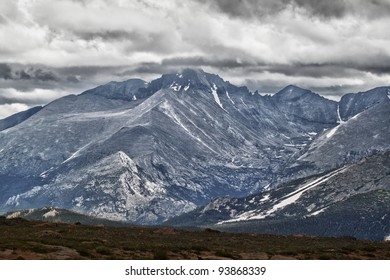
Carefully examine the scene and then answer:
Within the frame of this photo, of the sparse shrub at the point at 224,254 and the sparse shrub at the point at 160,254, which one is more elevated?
Result: the sparse shrub at the point at 160,254

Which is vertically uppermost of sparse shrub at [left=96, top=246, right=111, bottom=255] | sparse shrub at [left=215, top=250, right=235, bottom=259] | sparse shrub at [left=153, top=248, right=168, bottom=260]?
sparse shrub at [left=96, top=246, right=111, bottom=255]

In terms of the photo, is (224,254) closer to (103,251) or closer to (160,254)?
(160,254)

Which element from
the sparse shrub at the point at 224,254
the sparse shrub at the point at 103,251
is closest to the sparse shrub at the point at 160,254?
the sparse shrub at the point at 103,251

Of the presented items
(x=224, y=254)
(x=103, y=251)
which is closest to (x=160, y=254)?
(x=103, y=251)


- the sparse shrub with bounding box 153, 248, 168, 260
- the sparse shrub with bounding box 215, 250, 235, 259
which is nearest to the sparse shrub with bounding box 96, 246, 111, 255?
the sparse shrub with bounding box 153, 248, 168, 260

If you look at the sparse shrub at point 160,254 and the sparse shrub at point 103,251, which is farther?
the sparse shrub at point 103,251

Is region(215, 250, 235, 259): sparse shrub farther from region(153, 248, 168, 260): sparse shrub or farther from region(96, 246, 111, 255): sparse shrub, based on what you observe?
A: region(96, 246, 111, 255): sparse shrub

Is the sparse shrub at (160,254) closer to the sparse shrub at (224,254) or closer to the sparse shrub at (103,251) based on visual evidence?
the sparse shrub at (103,251)

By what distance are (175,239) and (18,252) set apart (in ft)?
229

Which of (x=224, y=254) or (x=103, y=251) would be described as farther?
(x=224, y=254)

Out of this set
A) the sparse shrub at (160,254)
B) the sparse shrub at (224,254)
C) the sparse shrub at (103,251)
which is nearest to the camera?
the sparse shrub at (160,254)

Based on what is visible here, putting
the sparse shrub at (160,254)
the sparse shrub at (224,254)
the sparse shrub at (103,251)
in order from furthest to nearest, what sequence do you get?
the sparse shrub at (224,254)
the sparse shrub at (103,251)
the sparse shrub at (160,254)
